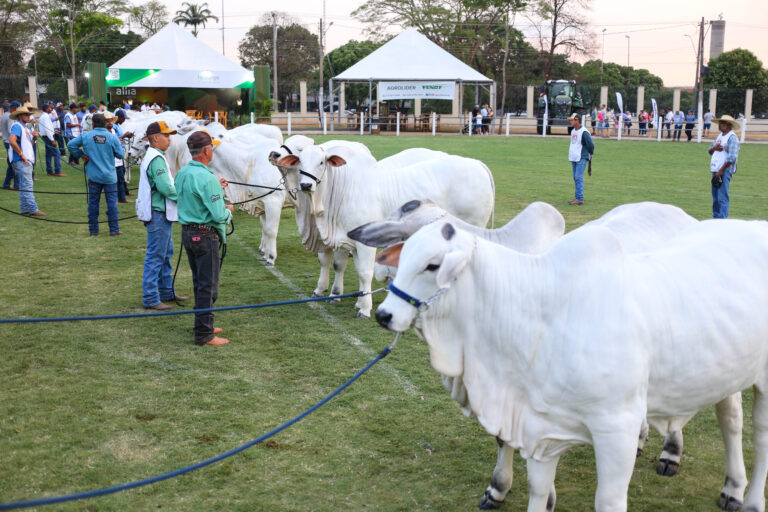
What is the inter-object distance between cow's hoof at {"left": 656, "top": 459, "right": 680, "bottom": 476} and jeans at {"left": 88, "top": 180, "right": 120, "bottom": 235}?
9.26 metres

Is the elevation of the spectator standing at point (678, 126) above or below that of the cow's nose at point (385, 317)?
above

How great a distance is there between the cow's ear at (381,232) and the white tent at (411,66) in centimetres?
3343

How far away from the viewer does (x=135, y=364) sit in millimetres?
6590

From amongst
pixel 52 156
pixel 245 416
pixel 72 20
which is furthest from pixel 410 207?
pixel 72 20

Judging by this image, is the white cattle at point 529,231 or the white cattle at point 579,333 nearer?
the white cattle at point 579,333

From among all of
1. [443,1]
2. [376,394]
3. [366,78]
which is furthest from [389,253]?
[443,1]

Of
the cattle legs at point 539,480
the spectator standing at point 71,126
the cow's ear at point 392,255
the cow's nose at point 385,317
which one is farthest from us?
the spectator standing at point 71,126

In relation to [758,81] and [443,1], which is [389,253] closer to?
[443,1]

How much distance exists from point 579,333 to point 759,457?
162 centimetres

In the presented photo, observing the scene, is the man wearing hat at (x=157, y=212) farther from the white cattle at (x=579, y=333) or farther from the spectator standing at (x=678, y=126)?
the spectator standing at (x=678, y=126)

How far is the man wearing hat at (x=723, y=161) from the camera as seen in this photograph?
12.0 metres

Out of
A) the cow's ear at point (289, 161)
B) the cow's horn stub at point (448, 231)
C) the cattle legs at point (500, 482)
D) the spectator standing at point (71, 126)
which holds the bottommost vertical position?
the cattle legs at point (500, 482)

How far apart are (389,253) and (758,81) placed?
65.9 metres

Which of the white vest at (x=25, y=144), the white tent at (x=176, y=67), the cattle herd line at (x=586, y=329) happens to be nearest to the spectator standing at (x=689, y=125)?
the white tent at (x=176, y=67)
